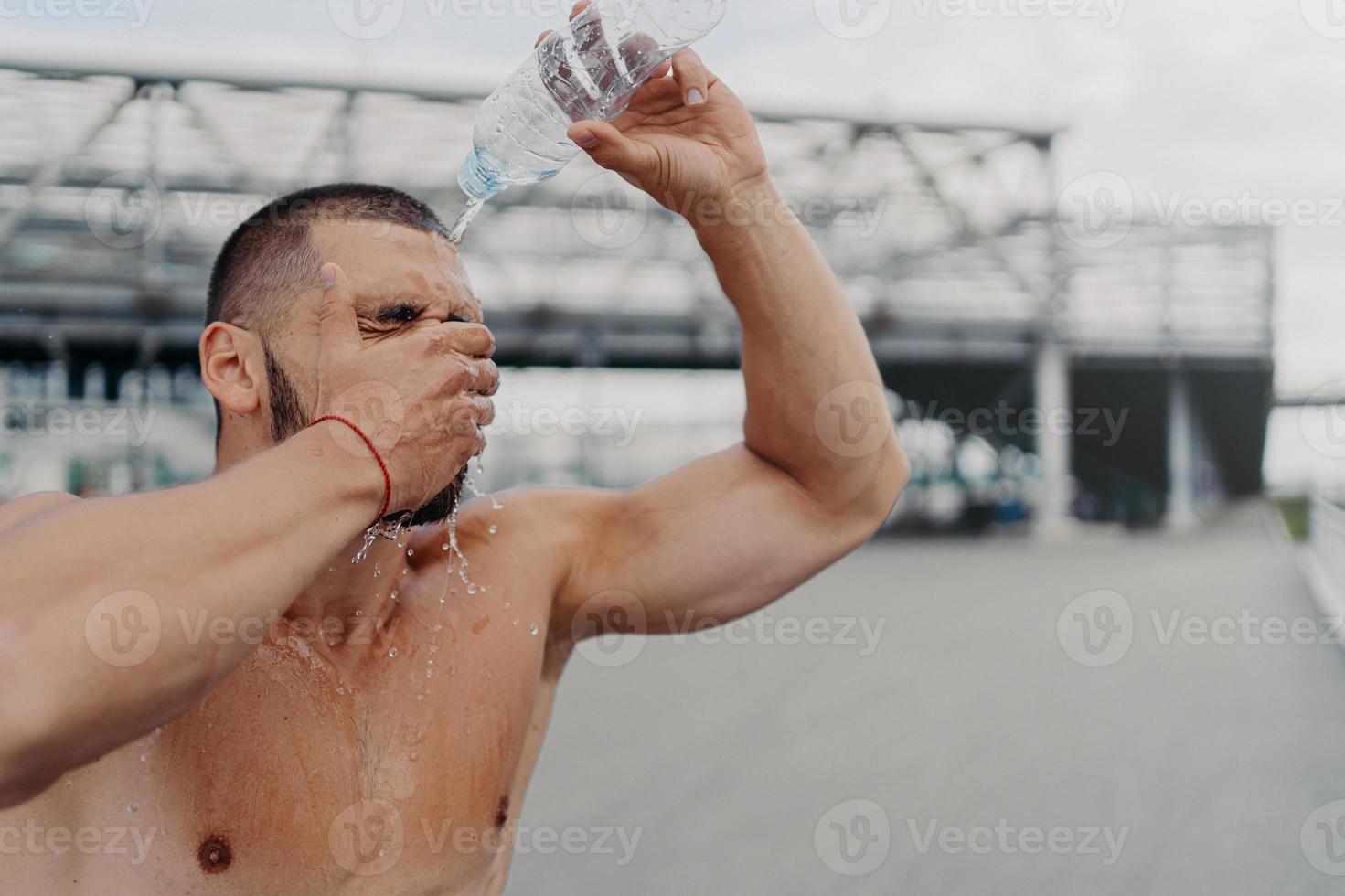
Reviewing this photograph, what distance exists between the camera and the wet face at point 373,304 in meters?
1.36

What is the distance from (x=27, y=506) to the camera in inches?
45.4

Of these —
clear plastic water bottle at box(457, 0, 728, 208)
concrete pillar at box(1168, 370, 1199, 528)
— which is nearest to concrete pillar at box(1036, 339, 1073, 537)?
concrete pillar at box(1168, 370, 1199, 528)

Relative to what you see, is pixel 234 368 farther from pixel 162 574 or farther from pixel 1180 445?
pixel 1180 445

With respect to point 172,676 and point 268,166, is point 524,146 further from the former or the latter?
point 268,166

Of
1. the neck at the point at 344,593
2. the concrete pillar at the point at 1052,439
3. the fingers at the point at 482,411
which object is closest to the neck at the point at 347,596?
the neck at the point at 344,593

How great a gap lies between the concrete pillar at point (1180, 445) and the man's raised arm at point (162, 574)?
21.5 metres

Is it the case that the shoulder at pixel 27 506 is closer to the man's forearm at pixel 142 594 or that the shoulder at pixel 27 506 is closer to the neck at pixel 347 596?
the man's forearm at pixel 142 594

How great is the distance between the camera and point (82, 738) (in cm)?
87

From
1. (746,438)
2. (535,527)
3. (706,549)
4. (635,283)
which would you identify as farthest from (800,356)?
(635,283)

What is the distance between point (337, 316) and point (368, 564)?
0.38 m

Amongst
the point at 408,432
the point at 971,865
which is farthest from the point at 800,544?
the point at 971,865

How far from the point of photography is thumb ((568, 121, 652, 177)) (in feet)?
4.50

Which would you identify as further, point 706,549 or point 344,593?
point 706,549

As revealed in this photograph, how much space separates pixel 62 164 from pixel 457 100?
19.6 feet
